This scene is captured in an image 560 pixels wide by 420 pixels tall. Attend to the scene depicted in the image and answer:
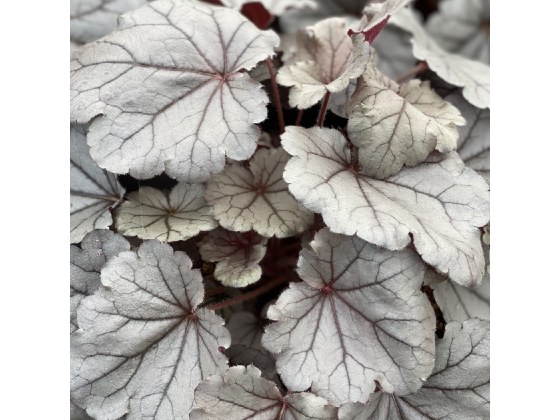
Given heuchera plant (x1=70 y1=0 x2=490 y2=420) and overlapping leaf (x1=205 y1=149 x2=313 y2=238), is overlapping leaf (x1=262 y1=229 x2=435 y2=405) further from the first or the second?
overlapping leaf (x1=205 y1=149 x2=313 y2=238)

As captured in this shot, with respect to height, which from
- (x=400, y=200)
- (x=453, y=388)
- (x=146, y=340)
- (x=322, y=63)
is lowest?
(x=453, y=388)

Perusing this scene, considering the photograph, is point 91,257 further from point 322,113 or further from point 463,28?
point 463,28

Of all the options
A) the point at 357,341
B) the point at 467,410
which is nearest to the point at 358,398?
the point at 357,341

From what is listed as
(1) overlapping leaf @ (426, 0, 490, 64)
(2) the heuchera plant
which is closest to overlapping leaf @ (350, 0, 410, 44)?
(2) the heuchera plant

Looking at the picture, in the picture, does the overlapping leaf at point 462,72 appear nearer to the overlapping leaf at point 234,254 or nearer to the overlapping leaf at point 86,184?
the overlapping leaf at point 234,254

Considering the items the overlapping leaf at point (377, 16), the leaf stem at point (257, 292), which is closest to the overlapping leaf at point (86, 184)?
the leaf stem at point (257, 292)

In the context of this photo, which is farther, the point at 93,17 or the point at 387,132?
the point at 93,17

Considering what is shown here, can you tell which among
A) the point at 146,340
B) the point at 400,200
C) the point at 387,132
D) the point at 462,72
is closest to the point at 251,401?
the point at 146,340

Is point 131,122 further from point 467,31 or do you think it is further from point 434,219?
point 467,31

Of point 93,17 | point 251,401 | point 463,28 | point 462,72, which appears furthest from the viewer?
point 463,28
